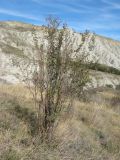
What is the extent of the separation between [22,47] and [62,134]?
24195 mm

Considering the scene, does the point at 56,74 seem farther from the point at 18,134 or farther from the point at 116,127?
the point at 116,127

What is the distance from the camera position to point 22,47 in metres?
34.6

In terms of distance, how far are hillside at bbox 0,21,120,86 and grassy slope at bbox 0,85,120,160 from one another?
6.45 feet

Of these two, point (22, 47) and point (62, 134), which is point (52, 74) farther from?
point (22, 47)

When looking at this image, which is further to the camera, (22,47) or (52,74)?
(22,47)

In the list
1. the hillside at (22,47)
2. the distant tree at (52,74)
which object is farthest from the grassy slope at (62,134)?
the hillside at (22,47)

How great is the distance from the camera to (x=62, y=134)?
11070mm

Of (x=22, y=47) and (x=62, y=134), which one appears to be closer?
(x=62, y=134)

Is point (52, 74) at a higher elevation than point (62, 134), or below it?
higher

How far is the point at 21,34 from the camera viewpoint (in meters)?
49.7

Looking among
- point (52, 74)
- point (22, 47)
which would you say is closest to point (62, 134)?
point (52, 74)

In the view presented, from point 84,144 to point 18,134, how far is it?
7.45ft

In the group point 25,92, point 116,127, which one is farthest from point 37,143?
point 25,92

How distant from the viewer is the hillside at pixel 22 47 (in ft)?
58.1
